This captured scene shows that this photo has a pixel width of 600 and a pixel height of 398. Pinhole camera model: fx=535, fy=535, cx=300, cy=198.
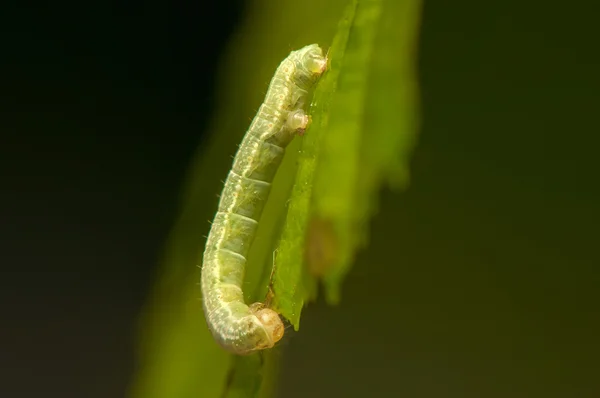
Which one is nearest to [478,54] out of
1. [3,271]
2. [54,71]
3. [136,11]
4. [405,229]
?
[405,229]

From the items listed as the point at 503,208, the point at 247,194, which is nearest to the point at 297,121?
the point at 247,194

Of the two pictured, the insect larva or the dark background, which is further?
the insect larva

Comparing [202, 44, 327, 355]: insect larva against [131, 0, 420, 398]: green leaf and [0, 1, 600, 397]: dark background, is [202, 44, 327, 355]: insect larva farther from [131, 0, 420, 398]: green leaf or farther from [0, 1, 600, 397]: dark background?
[0, 1, 600, 397]: dark background

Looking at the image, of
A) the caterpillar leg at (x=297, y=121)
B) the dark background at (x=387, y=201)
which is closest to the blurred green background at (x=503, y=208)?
the dark background at (x=387, y=201)

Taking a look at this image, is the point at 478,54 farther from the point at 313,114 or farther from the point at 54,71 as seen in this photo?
the point at 54,71

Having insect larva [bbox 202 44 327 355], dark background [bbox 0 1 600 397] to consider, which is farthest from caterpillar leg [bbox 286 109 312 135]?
dark background [bbox 0 1 600 397]

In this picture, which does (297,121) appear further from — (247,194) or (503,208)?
(503,208)
